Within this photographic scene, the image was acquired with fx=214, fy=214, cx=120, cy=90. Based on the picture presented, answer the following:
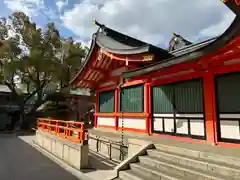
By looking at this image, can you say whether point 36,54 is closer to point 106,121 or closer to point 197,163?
point 106,121

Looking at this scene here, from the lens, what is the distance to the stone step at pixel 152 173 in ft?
15.4

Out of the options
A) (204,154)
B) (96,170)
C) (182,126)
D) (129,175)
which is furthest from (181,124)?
(96,170)

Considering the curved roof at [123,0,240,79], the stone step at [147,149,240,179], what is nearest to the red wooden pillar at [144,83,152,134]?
the curved roof at [123,0,240,79]

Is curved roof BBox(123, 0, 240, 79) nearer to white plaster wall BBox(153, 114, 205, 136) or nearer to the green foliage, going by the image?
white plaster wall BBox(153, 114, 205, 136)

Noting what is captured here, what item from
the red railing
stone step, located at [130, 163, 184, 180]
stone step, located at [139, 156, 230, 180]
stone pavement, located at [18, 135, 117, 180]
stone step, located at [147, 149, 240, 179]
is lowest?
stone pavement, located at [18, 135, 117, 180]

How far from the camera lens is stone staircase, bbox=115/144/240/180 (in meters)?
4.26

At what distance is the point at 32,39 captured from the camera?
2362cm

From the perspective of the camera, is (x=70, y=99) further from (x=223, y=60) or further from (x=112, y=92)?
(x=223, y=60)

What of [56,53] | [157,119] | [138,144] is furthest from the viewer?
[56,53]

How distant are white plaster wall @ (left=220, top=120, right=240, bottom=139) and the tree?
20.5m

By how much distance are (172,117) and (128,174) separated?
3.14 metres

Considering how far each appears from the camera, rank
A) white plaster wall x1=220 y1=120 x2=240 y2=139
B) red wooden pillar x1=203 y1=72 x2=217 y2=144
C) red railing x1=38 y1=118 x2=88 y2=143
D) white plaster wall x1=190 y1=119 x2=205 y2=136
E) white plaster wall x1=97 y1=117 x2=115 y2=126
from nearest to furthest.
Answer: white plaster wall x1=220 y1=120 x2=240 y2=139 < red wooden pillar x1=203 y1=72 x2=217 y2=144 < white plaster wall x1=190 y1=119 x2=205 y2=136 < red railing x1=38 y1=118 x2=88 y2=143 < white plaster wall x1=97 y1=117 x2=115 y2=126

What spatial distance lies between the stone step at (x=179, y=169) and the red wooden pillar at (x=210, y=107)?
201 cm


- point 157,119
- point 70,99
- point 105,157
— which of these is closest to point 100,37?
point 157,119
